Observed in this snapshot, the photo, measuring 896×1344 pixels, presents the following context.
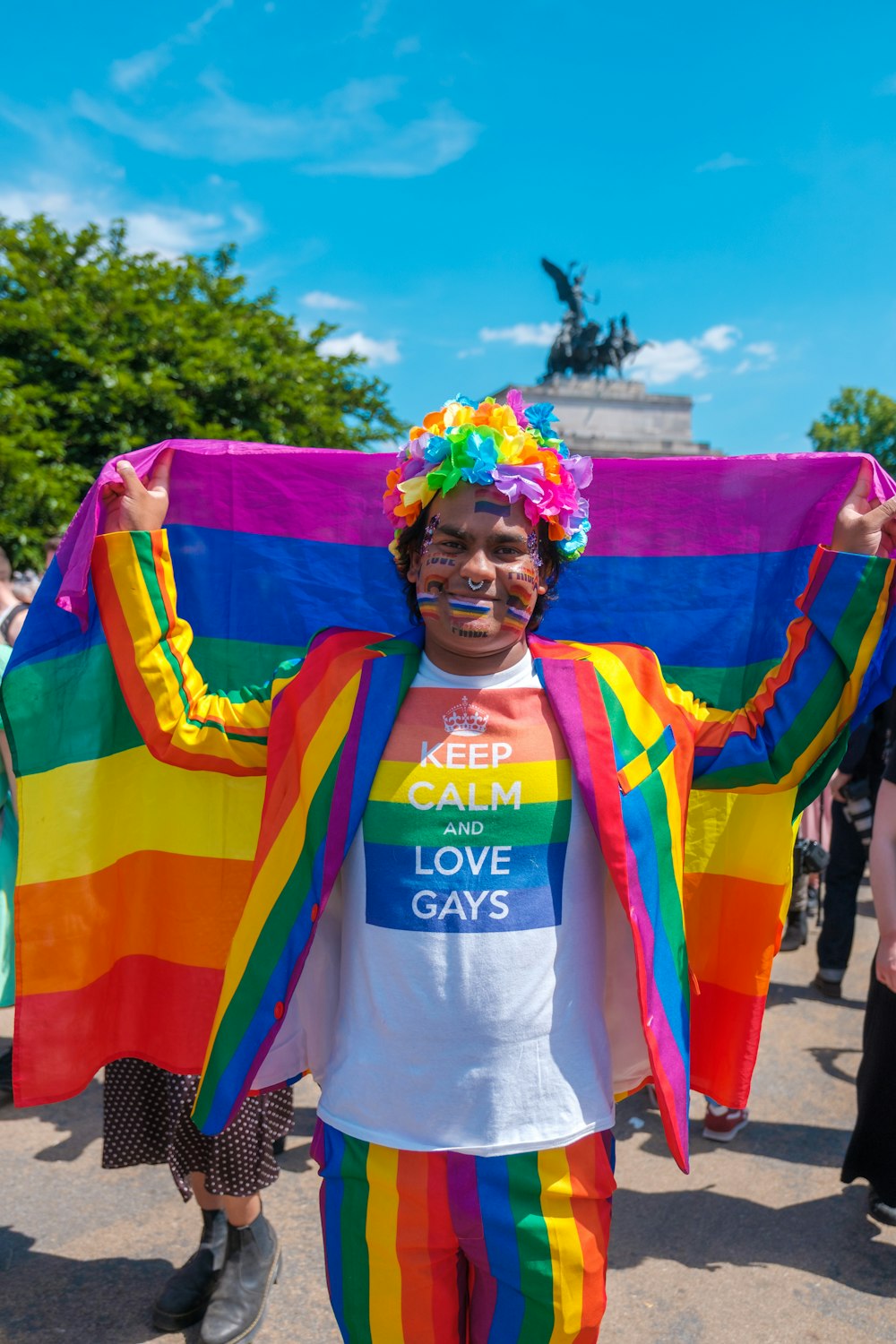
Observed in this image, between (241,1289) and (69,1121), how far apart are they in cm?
147

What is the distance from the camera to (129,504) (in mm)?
2127

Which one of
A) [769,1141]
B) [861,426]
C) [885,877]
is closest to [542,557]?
[885,877]

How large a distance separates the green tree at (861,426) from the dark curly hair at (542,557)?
119ft

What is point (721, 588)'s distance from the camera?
2.52 meters

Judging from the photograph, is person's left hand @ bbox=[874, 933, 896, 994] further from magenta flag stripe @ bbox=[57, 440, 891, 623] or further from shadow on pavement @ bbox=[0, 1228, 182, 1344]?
shadow on pavement @ bbox=[0, 1228, 182, 1344]

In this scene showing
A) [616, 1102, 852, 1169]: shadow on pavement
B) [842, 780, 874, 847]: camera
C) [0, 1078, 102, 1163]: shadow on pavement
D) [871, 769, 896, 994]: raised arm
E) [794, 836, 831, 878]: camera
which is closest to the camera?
[871, 769, 896, 994]: raised arm

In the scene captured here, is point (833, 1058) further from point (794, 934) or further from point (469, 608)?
point (469, 608)

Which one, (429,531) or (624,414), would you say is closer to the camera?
(429,531)

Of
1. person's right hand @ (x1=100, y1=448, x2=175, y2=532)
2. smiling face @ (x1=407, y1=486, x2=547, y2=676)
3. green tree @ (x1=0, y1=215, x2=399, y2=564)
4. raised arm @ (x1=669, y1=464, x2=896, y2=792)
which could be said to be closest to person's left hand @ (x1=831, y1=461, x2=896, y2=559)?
raised arm @ (x1=669, y1=464, x2=896, y2=792)

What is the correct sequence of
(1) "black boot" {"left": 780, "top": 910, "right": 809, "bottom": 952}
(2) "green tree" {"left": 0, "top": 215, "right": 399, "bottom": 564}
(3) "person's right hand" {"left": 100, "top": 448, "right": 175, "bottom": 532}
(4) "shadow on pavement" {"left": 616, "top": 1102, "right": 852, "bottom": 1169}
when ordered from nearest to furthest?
(3) "person's right hand" {"left": 100, "top": 448, "right": 175, "bottom": 532}, (4) "shadow on pavement" {"left": 616, "top": 1102, "right": 852, "bottom": 1169}, (1) "black boot" {"left": 780, "top": 910, "right": 809, "bottom": 952}, (2) "green tree" {"left": 0, "top": 215, "right": 399, "bottom": 564}

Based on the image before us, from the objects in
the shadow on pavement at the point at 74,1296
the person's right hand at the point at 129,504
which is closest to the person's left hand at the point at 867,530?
the person's right hand at the point at 129,504

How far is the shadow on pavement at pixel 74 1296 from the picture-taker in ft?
8.58

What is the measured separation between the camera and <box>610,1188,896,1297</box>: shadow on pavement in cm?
297

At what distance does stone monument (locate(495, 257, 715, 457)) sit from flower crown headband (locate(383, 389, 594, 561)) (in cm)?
2336
